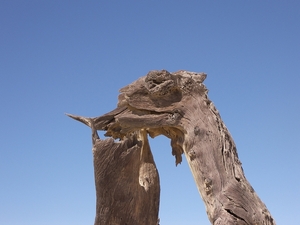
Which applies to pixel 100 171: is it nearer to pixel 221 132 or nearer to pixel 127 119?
pixel 127 119

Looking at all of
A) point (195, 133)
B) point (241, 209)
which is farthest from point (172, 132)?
point (241, 209)

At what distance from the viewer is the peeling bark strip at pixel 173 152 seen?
17.8 ft

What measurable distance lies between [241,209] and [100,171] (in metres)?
2.25

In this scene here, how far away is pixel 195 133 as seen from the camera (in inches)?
237

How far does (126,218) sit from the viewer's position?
6.75 meters

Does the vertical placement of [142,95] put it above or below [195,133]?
above

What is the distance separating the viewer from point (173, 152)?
6930 mm

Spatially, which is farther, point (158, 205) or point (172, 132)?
point (158, 205)

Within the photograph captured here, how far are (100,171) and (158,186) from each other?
50.9 inches

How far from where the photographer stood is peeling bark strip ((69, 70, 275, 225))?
5.42 meters

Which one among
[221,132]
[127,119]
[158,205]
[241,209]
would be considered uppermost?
[127,119]

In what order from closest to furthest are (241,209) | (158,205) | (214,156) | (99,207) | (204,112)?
(241,209)
(214,156)
(204,112)
(99,207)
(158,205)

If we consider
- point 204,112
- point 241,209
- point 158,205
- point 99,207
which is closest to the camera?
point 241,209

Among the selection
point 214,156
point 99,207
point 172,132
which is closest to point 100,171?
point 99,207
